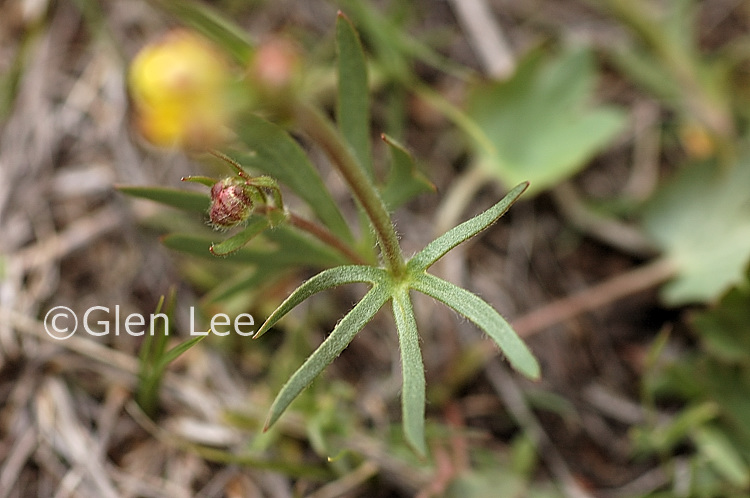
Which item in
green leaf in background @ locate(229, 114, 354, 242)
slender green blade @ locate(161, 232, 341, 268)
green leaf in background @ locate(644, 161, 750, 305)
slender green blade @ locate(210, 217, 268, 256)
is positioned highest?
green leaf in background @ locate(644, 161, 750, 305)

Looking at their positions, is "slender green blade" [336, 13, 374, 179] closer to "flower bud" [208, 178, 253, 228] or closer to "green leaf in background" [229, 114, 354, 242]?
"green leaf in background" [229, 114, 354, 242]

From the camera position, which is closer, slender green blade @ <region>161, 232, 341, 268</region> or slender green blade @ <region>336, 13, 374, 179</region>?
slender green blade @ <region>336, 13, 374, 179</region>

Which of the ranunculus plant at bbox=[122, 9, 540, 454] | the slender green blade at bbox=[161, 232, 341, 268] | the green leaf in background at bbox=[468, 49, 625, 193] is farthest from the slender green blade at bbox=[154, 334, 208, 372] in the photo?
the green leaf in background at bbox=[468, 49, 625, 193]

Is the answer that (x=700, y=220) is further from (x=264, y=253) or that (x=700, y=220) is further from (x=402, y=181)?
(x=264, y=253)

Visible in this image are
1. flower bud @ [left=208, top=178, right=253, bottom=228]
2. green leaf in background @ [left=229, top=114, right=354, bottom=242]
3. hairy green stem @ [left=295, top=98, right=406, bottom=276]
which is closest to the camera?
flower bud @ [left=208, top=178, right=253, bottom=228]

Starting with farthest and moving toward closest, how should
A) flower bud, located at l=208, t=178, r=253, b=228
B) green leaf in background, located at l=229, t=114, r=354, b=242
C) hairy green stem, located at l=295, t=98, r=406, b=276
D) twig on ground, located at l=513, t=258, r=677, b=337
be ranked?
twig on ground, located at l=513, t=258, r=677, b=337 → green leaf in background, located at l=229, t=114, r=354, b=242 → hairy green stem, located at l=295, t=98, r=406, b=276 → flower bud, located at l=208, t=178, r=253, b=228

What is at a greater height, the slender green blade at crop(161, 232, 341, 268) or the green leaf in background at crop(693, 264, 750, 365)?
the slender green blade at crop(161, 232, 341, 268)
